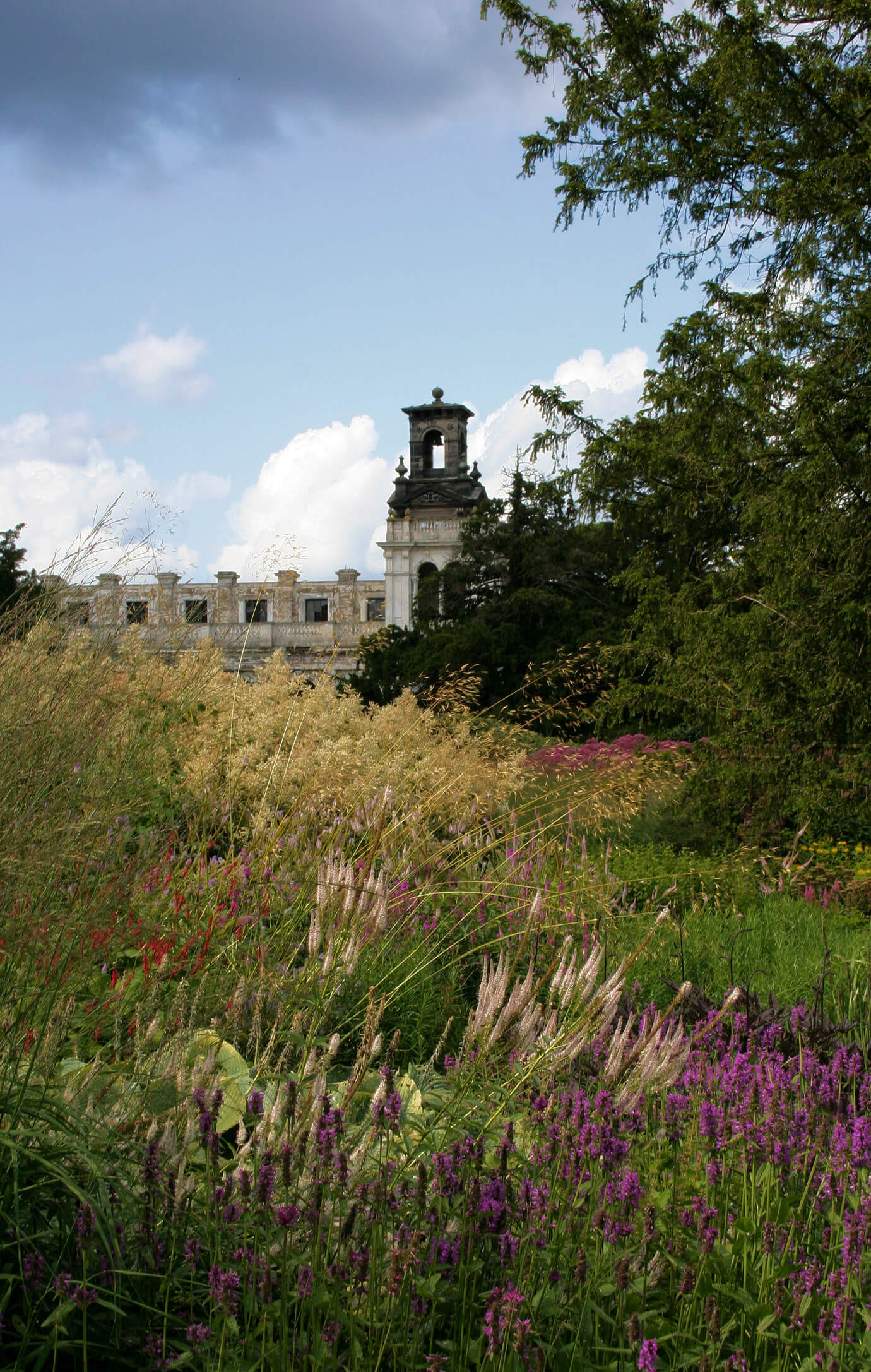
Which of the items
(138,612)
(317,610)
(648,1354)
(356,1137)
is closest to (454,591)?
(138,612)

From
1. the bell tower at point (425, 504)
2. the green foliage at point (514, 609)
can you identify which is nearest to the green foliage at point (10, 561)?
the green foliage at point (514, 609)

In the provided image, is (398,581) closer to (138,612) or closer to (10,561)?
(10,561)

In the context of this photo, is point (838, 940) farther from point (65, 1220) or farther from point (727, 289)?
point (727, 289)

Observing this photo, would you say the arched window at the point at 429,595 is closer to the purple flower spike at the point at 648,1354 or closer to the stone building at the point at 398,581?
the stone building at the point at 398,581

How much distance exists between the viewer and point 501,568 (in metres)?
28.2

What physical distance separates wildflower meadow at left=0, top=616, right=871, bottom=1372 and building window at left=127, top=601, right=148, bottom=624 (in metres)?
0.73

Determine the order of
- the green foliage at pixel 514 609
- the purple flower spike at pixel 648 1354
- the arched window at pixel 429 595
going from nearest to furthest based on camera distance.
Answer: the purple flower spike at pixel 648 1354, the green foliage at pixel 514 609, the arched window at pixel 429 595

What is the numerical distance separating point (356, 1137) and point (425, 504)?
43.0m

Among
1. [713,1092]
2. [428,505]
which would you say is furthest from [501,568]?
[713,1092]

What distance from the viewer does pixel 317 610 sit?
53125 millimetres

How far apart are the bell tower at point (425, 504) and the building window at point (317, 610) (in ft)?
26.7

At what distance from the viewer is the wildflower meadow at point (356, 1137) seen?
1.90 m

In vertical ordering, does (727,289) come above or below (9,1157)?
above

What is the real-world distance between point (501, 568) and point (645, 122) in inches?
679
